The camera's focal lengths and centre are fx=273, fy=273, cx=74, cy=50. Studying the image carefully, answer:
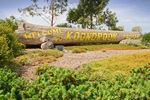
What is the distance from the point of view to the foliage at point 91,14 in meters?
35.5

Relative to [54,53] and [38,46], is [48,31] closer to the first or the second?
[38,46]

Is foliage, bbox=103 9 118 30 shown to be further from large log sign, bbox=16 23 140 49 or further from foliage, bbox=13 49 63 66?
foliage, bbox=13 49 63 66

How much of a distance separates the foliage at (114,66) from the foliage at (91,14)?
922 inches

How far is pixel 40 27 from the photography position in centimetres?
2120

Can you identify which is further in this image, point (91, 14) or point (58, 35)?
point (91, 14)

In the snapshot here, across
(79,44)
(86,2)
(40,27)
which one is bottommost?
(79,44)

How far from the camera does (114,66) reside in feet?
33.7

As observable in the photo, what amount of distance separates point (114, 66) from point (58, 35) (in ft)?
39.9

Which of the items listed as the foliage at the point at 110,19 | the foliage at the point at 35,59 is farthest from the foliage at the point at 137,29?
the foliage at the point at 35,59

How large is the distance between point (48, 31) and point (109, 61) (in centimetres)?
1080

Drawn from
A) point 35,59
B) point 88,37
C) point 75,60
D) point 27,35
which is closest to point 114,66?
point 75,60

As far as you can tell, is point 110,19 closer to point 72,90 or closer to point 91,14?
point 91,14

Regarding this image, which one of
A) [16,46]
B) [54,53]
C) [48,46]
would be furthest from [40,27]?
[16,46]

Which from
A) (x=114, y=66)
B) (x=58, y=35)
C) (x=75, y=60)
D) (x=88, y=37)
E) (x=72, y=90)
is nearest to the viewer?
(x=72, y=90)
